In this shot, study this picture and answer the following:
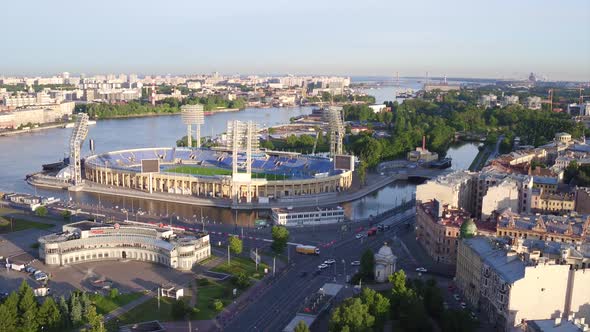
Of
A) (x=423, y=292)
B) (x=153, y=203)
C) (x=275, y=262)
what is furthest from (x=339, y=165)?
(x=423, y=292)

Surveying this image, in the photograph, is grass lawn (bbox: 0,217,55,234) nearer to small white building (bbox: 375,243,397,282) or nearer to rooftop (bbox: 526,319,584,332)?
small white building (bbox: 375,243,397,282)

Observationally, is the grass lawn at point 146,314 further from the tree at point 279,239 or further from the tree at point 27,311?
the tree at point 279,239

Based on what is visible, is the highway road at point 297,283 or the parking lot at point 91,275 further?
the parking lot at point 91,275

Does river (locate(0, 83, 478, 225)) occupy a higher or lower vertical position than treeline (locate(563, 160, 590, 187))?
lower

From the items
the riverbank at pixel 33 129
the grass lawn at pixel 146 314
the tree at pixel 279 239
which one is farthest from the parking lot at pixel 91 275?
the riverbank at pixel 33 129

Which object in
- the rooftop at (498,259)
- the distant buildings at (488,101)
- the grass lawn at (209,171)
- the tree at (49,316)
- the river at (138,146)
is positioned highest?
the distant buildings at (488,101)

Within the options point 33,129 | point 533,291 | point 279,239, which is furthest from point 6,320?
point 33,129

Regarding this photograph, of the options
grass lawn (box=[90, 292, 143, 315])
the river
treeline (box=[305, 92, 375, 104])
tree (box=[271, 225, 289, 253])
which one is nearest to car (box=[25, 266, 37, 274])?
grass lawn (box=[90, 292, 143, 315])
